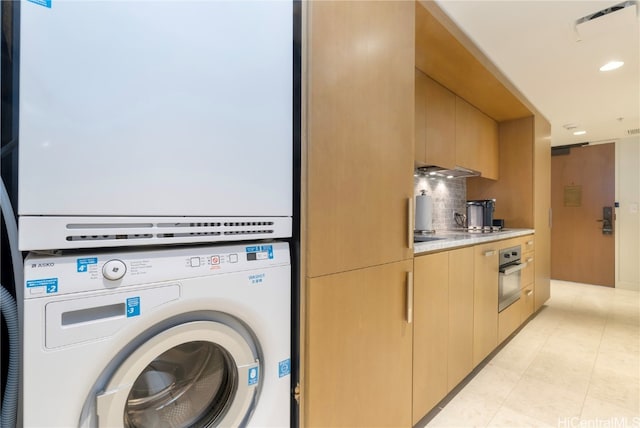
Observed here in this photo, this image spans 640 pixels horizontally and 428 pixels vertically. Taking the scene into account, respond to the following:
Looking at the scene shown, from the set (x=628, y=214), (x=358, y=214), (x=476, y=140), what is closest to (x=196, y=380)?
(x=358, y=214)

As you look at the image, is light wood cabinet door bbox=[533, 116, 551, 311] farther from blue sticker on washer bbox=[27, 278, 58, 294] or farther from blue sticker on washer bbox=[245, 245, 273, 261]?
blue sticker on washer bbox=[27, 278, 58, 294]

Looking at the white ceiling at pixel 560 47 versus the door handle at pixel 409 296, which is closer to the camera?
the door handle at pixel 409 296

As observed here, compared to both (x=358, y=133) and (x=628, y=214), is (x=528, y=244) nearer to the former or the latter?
(x=358, y=133)

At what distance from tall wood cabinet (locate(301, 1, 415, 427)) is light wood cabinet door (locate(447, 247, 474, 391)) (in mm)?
461

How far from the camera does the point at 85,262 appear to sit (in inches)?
25.7

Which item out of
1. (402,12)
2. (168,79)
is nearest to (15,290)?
(168,79)

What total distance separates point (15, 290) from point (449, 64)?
2422 mm

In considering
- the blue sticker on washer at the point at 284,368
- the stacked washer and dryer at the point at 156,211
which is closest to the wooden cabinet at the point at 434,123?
the stacked washer and dryer at the point at 156,211

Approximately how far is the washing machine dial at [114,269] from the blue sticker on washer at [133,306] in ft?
0.20

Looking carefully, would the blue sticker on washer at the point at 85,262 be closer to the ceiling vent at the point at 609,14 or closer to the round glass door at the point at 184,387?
the round glass door at the point at 184,387

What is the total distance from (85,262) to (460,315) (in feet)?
6.03

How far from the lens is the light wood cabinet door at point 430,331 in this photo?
4.67 ft

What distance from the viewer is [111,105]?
67 cm

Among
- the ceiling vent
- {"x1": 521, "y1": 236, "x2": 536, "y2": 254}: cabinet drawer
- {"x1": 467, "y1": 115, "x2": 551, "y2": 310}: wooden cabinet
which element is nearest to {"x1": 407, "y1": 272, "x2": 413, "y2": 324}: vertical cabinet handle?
the ceiling vent
